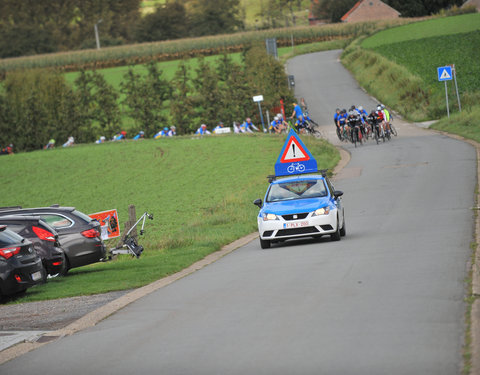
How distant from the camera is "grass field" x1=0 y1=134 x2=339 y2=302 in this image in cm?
1830

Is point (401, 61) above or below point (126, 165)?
above

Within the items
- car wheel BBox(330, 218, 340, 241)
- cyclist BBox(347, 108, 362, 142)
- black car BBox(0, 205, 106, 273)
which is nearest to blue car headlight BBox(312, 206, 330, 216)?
car wheel BBox(330, 218, 340, 241)

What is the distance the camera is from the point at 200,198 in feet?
110

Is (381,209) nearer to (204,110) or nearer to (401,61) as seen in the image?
(204,110)

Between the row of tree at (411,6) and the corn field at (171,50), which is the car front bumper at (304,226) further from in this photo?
the row of tree at (411,6)

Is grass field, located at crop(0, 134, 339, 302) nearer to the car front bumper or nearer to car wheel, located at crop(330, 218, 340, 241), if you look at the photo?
the car front bumper

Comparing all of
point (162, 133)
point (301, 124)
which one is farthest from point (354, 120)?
point (162, 133)

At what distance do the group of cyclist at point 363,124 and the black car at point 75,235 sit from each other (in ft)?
91.6

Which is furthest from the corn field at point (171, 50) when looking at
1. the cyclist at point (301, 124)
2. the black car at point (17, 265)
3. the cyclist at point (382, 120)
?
the black car at point (17, 265)

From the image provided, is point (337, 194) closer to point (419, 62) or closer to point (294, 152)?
point (294, 152)

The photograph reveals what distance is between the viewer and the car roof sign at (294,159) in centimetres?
2428

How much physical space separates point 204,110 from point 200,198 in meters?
35.4

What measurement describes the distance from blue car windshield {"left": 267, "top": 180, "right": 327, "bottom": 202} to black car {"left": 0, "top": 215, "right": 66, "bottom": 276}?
5.12 m

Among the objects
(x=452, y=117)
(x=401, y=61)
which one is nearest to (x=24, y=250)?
(x=452, y=117)
